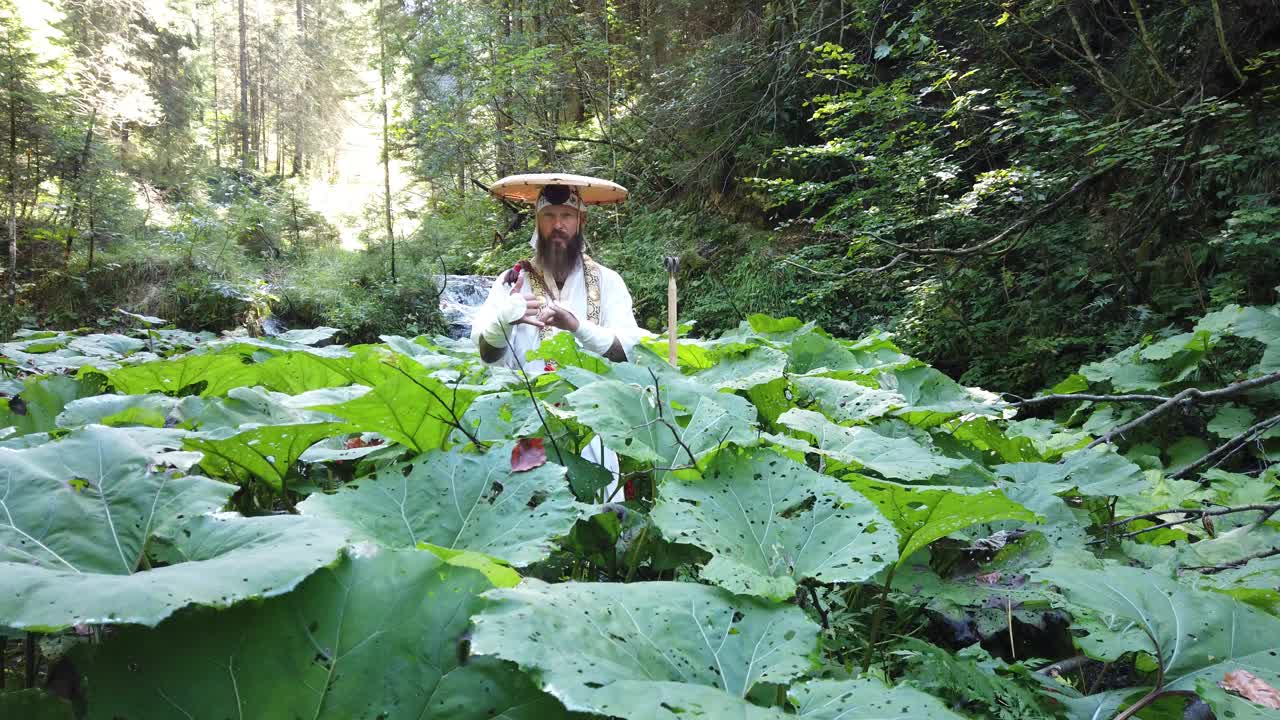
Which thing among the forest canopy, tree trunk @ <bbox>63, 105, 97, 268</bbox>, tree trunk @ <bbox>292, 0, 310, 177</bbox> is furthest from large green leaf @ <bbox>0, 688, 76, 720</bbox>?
tree trunk @ <bbox>292, 0, 310, 177</bbox>

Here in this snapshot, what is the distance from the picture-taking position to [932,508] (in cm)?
84

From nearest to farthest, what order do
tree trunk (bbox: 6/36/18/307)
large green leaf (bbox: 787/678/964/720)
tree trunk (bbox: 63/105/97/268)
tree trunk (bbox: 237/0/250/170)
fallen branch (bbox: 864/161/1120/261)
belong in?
large green leaf (bbox: 787/678/964/720) < fallen branch (bbox: 864/161/1120/261) < tree trunk (bbox: 6/36/18/307) < tree trunk (bbox: 63/105/97/268) < tree trunk (bbox: 237/0/250/170)

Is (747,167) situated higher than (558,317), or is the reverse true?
(747,167)

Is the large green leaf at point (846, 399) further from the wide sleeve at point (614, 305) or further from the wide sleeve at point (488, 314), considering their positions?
the wide sleeve at point (614, 305)

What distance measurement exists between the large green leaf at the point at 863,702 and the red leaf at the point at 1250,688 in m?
0.38

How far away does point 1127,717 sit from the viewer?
63 centimetres

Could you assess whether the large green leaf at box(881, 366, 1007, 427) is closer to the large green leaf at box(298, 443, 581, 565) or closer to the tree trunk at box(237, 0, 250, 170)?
the large green leaf at box(298, 443, 581, 565)

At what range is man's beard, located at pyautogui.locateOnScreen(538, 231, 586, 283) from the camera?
10.4 ft

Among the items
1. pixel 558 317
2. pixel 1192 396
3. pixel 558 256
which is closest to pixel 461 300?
pixel 558 256

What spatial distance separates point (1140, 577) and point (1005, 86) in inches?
269

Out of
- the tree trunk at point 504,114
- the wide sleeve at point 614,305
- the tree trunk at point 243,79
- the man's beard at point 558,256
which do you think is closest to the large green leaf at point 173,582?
the wide sleeve at point 614,305

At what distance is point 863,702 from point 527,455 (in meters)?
0.52

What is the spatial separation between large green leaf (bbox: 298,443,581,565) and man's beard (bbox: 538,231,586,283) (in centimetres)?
241

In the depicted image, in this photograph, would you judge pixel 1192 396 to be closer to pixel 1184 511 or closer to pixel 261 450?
pixel 1184 511
